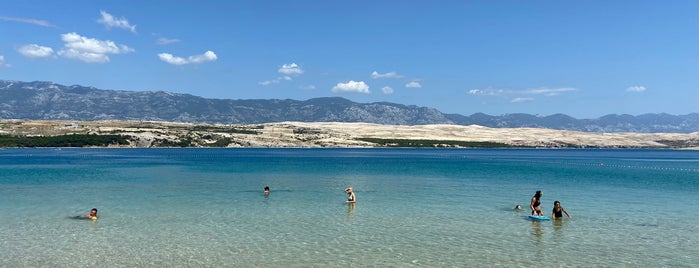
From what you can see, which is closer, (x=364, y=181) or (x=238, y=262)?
(x=238, y=262)

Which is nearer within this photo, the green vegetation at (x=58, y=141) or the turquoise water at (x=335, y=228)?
the turquoise water at (x=335, y=228)

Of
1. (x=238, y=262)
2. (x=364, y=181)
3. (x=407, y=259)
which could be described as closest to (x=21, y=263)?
(x=238, y=262)

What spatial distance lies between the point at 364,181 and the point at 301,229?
1398 inches

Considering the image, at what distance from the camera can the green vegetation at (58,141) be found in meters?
189

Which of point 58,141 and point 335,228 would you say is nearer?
point 335,228

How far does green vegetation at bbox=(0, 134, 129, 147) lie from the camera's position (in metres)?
189

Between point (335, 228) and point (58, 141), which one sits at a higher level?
point (58, 141)

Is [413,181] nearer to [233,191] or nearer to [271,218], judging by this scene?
[233,191]

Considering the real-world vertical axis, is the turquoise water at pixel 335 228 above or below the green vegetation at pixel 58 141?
below

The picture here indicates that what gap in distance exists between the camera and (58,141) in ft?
637

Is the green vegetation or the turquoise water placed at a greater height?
the green vegetation

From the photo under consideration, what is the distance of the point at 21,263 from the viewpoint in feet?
75.9

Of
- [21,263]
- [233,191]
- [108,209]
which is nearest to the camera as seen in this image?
[21,263]

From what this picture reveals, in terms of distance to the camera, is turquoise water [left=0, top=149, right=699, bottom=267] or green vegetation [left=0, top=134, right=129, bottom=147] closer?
turquoise water [left=0, top=149, right=699, bottom=267]
